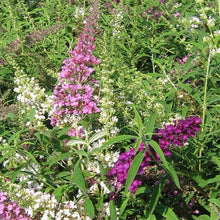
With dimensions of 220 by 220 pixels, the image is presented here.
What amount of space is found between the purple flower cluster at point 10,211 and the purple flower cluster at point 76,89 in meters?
0.70

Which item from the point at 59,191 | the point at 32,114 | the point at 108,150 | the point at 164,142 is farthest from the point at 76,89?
the point at 164,142

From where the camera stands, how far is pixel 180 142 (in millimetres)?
2283

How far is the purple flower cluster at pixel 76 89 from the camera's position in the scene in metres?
2.79

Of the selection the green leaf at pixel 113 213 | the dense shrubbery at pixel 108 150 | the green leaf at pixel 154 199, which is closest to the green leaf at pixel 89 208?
the dense shrubbery at pixel 108 150

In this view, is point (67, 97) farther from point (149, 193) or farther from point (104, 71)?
point (149, 193)

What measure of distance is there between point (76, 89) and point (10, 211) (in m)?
0.98

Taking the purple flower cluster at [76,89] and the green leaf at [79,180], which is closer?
the green leaf at [79,180]

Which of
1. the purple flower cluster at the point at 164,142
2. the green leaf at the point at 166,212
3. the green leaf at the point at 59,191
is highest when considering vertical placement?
the purple flower cluster at the point at 164,142

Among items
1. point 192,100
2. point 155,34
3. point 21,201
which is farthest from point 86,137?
point 155,34

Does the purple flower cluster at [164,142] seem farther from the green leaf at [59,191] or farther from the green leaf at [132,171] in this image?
the green leaf at [59,191]

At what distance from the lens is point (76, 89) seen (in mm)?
2863

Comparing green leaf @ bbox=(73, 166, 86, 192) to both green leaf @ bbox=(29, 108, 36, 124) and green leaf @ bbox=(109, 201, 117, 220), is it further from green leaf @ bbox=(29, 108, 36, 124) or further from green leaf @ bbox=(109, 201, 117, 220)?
green leaf @ bbox=(29, 108, 36, 124)

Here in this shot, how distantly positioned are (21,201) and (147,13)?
3134 mm

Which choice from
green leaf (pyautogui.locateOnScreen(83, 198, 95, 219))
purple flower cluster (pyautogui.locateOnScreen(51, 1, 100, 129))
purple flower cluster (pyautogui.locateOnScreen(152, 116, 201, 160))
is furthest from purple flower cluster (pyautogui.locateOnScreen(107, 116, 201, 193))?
purple flower cluster (pyautogui.locateOnScreen(51, 1, 100, 129))
